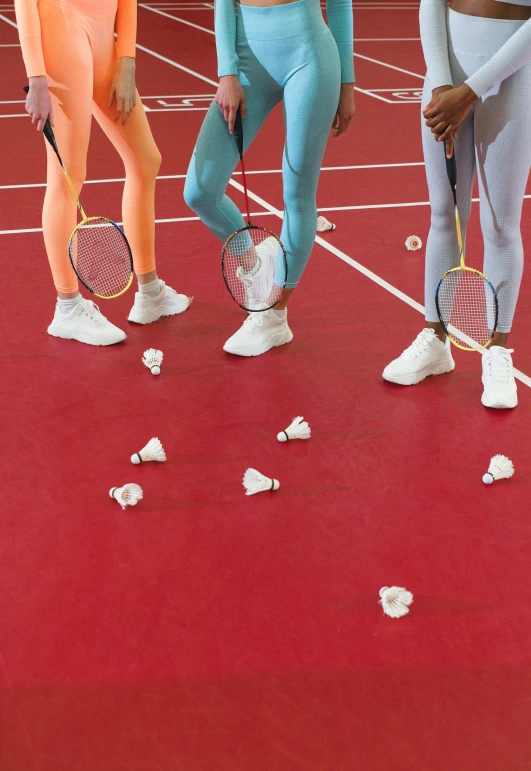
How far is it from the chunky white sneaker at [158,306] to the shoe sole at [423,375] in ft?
3.52

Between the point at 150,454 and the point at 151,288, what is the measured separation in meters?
1.20

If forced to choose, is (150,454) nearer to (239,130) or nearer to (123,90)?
(239,130)

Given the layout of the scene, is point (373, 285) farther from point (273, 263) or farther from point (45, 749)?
point (45, 749)

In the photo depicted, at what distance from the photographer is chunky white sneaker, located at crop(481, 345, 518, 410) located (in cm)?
324

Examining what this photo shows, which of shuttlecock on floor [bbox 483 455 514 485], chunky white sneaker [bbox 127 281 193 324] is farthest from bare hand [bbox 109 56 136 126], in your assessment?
shuttlecock on floor [bbox 483 455 514 485]

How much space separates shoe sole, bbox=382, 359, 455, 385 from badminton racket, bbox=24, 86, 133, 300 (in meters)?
1.08

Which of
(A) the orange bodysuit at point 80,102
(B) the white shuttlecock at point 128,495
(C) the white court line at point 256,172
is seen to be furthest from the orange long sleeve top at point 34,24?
(C) the white court line at point 256,172

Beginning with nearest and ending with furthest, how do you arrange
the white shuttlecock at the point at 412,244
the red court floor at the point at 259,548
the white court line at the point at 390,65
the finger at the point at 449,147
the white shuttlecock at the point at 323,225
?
the red court floor at the point at 259,548
the finger at the point at 449,147
the white shuttlecock at the point at 412,244
the white shuttlecock at the point at 323,225
the white court line at the point at 390,65

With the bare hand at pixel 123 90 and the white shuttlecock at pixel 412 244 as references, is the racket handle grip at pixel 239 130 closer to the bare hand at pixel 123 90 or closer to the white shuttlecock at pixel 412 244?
the bare hand at pixel 123 90

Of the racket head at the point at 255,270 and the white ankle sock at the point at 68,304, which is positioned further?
the white ankle sock at the point at 68,304

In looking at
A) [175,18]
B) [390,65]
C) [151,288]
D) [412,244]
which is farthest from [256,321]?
[175,18]

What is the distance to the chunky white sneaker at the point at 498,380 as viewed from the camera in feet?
10.6

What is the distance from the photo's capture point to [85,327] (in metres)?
3.70

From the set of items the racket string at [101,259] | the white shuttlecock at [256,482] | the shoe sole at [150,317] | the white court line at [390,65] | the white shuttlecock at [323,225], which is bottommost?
the white court line at [390,65]
